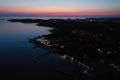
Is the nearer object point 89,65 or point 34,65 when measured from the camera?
point 89,65

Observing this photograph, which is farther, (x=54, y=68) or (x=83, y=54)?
(x=83, y=54)

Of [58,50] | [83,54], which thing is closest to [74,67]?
[83,54]

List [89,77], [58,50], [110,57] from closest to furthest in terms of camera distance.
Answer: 1. [89,77]
2. [110,57]
3. [58,50]

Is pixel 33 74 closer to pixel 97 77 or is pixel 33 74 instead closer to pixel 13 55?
pixel 97 77

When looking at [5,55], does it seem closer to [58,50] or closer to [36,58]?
[36,58]

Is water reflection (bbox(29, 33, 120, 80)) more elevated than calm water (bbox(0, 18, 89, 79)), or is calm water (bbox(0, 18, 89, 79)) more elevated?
water reflection (bbox(29, 33, 120, 80))

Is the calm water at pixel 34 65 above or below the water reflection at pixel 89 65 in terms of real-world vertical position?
below

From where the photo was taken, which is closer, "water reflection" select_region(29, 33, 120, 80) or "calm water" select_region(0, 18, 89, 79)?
"water reflection" select_region(29, 33, 120, 80)

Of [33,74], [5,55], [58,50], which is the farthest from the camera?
[58,50]

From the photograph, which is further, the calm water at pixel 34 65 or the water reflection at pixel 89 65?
the calm water at pixel 34 65

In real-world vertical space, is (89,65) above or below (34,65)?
above
